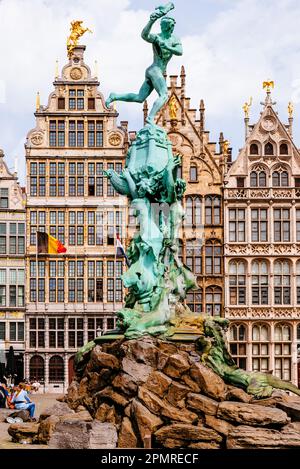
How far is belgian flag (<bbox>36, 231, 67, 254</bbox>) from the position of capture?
176ft

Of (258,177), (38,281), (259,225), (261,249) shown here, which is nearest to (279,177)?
(258,177)

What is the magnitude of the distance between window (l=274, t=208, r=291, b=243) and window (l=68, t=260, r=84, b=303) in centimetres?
1169

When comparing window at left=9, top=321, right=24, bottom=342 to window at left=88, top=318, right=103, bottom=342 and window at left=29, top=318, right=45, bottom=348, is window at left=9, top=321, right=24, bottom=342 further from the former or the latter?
window at left=88, top=318, right=103, bottom=342

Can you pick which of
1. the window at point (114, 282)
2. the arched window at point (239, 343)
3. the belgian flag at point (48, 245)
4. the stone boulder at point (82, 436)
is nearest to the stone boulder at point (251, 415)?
the stone boulder at point (82, 436)

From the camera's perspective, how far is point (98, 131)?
56219 millimetres

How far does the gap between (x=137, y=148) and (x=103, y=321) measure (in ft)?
90.3

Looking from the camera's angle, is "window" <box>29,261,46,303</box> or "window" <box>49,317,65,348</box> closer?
"window" <box>49,317,65,348</box>

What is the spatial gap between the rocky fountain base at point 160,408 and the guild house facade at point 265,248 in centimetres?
3018

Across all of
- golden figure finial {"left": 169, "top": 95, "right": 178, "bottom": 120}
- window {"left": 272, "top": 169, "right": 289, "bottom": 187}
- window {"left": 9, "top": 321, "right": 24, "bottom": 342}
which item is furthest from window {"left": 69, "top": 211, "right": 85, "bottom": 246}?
window {"left": 272, "top": 169, "right": 289, "bottom": 187}

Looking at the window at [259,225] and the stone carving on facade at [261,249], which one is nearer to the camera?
the stone carving on facade at [261,249]

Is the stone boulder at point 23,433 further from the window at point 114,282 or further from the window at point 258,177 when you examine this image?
the window at point 258,177

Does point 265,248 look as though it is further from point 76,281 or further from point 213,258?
point 76,281

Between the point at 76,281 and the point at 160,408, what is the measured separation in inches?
1312

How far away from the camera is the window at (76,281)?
55.4 metres
